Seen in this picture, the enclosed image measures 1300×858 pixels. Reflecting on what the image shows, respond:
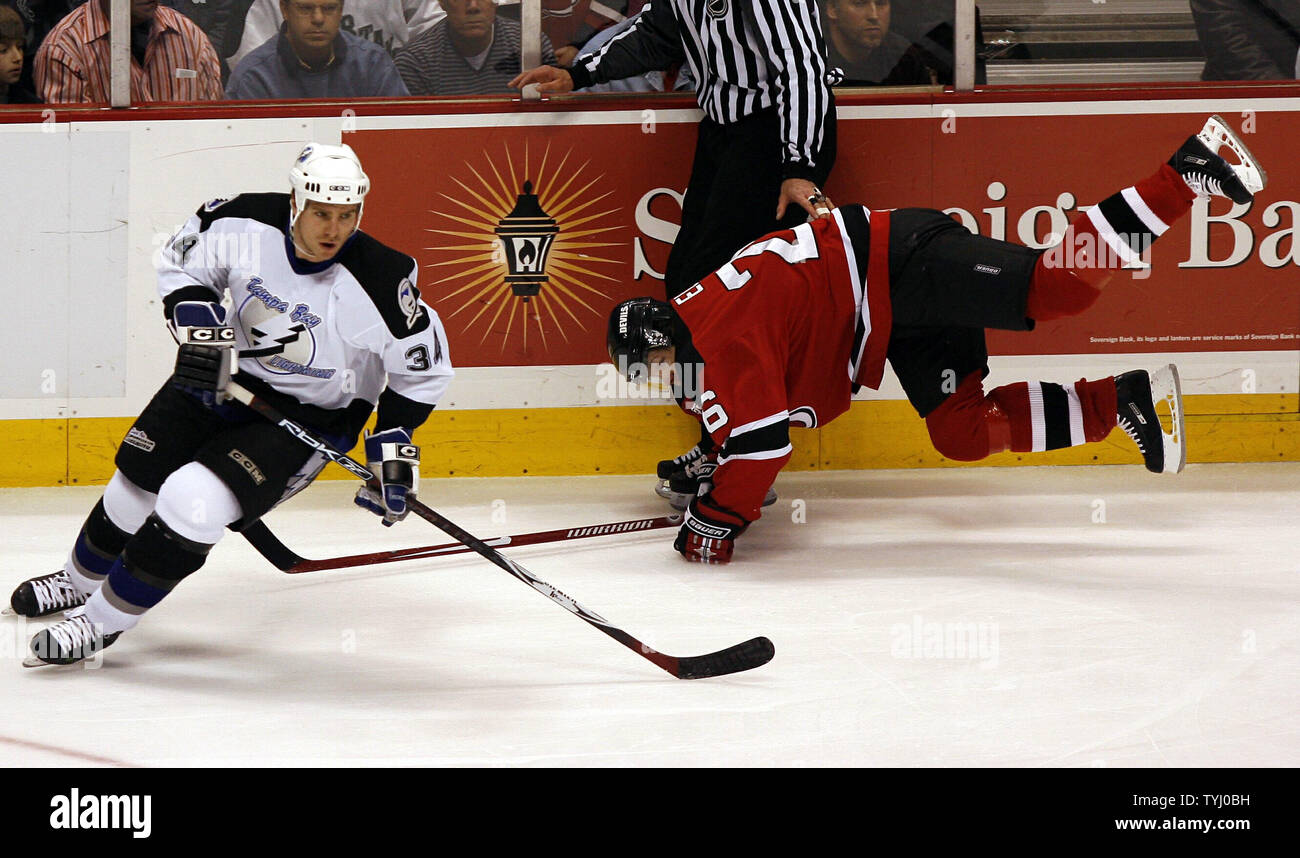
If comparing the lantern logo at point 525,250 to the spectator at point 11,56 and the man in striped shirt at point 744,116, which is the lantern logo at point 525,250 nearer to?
the man in striped shirt at point 744,116

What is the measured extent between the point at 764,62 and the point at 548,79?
0.69 meters

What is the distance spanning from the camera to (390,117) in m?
4.31

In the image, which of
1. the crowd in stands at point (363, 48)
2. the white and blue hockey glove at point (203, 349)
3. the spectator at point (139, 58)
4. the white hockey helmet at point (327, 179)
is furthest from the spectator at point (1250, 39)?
the white and blue hockey glove at point (203, 349)

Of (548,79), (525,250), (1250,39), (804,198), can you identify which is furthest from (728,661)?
(1250,39)

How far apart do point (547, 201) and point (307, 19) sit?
911 millimetres

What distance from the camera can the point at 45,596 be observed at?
301 cm

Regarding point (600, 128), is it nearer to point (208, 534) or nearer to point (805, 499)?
point (805, 499)

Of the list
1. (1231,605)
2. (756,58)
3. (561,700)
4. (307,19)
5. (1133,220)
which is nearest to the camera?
(561,700)

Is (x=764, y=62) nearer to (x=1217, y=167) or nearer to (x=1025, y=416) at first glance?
(x=1025, y=416)

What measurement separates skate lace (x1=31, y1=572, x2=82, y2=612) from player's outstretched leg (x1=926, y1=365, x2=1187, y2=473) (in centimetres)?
212
